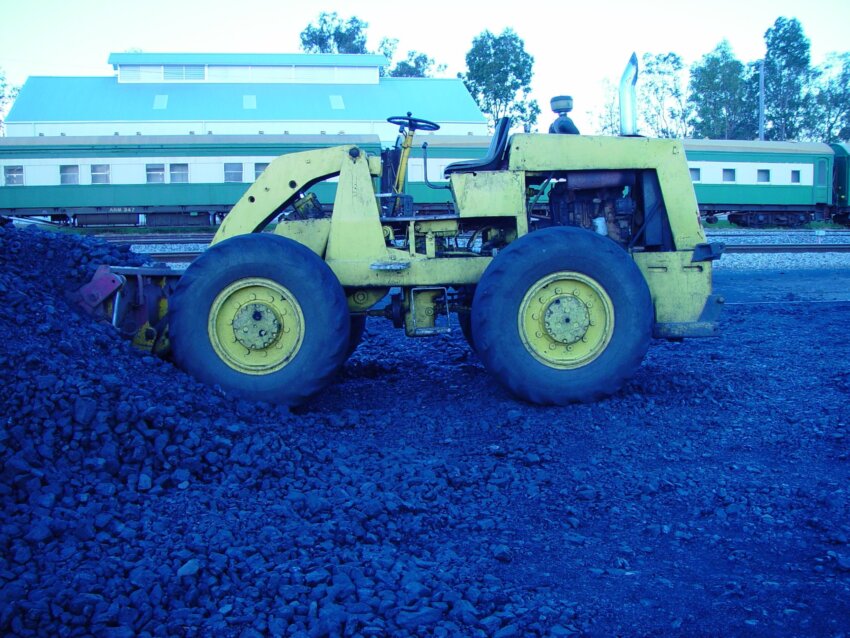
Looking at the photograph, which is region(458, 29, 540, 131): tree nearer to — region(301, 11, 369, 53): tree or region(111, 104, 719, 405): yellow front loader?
region(301, 11, 369, 53): tree

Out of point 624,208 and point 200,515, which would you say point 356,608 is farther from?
point 624,208

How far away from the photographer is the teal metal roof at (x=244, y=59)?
43625mm

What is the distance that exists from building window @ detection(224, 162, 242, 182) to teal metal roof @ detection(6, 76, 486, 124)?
1339 centimetres

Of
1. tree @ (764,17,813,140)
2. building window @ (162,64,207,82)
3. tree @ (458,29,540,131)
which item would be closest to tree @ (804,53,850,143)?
tree @ (764,17,813,140)

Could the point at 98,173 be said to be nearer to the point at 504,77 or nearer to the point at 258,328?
the point at 258,328

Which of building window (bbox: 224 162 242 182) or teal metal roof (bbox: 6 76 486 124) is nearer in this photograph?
building window (bbox: 224 162 242 182)

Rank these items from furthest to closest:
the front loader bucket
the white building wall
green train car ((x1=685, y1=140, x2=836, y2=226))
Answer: the white building wall < green train car ((x1=685, y1=140, x2=836, y2=226)) < the front loader bucket

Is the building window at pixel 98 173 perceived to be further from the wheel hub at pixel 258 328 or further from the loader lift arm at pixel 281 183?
the wheel hub at pixel 258 328

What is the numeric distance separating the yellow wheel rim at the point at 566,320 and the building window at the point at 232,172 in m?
23.5

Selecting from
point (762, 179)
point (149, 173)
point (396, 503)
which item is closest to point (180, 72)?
point (149, 173)

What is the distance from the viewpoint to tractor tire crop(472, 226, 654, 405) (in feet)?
19.0

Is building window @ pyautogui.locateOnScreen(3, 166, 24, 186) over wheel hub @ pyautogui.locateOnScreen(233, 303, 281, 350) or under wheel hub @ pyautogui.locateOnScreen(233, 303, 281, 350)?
over

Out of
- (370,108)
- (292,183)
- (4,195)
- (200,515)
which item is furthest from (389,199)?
(370,108)

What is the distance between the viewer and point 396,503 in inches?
163
